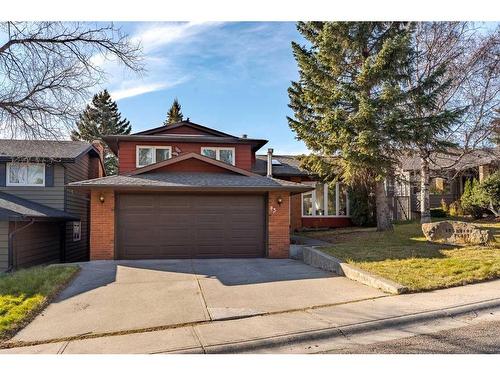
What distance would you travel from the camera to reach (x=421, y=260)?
9430mm

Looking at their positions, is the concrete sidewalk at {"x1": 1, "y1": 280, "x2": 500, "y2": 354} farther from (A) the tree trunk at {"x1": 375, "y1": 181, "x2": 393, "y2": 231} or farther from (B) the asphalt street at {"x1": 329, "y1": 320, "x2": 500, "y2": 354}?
(A) the tree trunk at {"x1": 375, "y1": 181, "x2": 393, "y2": 231}

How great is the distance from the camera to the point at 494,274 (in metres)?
8.06

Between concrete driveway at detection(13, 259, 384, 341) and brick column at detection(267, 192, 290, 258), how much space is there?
1453 mm

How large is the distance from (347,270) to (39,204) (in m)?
12.1

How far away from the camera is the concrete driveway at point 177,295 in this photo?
19.0ft

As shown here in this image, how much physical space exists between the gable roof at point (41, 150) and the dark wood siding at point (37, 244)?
7.73ft

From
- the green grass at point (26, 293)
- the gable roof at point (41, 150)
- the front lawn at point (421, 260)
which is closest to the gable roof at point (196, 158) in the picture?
the gable roof at point (41, 150)

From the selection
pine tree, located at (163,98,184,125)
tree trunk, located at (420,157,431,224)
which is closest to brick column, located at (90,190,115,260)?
tree trunk, located at (420,157,431,224)

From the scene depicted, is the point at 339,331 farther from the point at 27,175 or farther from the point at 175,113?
the point at 175,113

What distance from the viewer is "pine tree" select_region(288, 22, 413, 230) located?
1414 cm

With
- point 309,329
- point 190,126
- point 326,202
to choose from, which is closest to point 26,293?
point 309,329

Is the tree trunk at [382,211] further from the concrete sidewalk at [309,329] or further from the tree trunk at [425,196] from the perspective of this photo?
the concrete sidewalk at [309,329]

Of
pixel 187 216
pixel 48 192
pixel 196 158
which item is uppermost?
pixel 196 158
